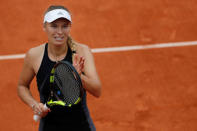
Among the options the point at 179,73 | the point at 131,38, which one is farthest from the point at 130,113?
the point at 131,38

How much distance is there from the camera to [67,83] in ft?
10.5

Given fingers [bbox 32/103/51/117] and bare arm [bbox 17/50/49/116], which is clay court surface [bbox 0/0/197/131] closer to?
bare arm [bbox 17/50/49/116]

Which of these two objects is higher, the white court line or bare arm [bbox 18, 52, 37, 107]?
bare arm [bbox 18, 52, 37, 107]

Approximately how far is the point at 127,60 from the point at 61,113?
150 inches

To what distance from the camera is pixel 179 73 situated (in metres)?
6.81

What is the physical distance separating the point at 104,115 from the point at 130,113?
0.39 meters

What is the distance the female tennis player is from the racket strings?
0.37ft

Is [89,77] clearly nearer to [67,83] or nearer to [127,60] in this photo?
[67,83]

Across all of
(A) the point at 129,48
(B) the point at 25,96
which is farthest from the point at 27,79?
(A) the point at 129,48

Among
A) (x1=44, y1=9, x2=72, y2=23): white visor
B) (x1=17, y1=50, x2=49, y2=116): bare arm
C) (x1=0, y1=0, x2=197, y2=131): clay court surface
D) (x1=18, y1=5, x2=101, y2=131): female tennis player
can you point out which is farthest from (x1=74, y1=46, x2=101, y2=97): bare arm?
(x1=0, y1=0, x2=197, y2=131): clay court surface

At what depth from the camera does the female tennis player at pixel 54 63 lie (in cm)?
326

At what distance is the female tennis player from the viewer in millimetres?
3260

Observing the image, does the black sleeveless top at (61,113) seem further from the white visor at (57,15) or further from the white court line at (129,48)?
the white court line at (129,48)

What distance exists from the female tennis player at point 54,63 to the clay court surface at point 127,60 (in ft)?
8.38
